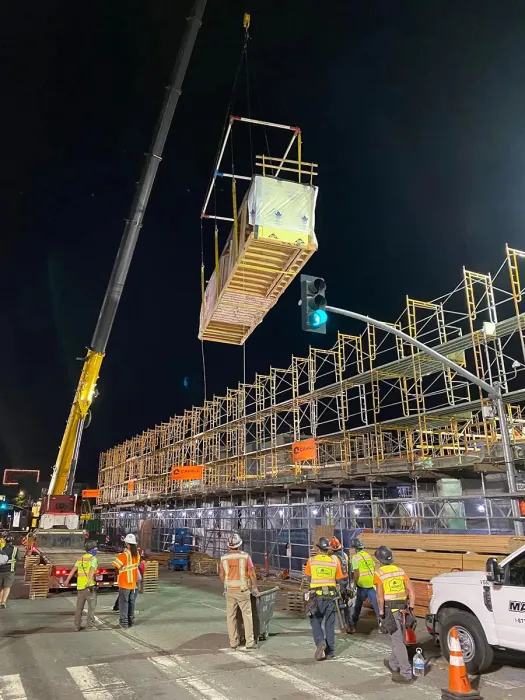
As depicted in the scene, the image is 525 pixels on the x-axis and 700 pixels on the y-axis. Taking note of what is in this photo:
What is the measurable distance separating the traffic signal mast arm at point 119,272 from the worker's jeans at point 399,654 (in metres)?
15.2

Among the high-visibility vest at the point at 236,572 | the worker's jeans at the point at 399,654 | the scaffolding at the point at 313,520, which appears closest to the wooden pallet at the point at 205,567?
the scaffolding at the point at 313,520

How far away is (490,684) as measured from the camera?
693 cm

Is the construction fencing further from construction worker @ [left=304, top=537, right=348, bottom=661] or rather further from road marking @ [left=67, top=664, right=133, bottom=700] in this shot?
road marking @ [left=67, top=664, right=133, bottom=700]

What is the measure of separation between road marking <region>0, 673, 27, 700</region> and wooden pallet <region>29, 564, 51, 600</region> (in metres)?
9.07

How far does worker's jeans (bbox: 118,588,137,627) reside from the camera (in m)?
10.8

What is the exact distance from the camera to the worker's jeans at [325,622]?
816 centimetres

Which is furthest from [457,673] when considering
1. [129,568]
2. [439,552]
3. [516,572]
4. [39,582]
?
[39,582]

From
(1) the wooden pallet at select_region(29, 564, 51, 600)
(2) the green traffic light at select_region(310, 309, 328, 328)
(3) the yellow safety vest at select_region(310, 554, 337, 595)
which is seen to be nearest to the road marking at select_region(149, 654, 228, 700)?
(3) the yellow safety vest at select_region(310, 554, 337, 595)

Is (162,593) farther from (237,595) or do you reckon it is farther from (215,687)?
(215,687)

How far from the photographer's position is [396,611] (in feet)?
23.6

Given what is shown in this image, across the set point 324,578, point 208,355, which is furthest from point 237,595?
point 208,355

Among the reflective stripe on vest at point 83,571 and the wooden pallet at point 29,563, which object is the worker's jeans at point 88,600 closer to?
the reflective stripe on vest at point 83,571

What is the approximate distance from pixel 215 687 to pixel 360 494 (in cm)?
2028

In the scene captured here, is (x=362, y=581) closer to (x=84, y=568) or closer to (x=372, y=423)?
(x=84, y=568)
